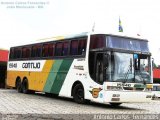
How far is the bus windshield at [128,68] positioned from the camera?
59.9ft

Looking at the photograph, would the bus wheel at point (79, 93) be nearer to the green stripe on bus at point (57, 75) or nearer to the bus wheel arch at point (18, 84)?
the green stripe on bus at point (57, 75)

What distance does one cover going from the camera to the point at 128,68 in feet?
61.3

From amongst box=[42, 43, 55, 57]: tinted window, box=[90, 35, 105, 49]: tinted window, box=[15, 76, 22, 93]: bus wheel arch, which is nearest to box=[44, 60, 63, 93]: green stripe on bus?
box=[42, 43, 55, 57]: tinted window

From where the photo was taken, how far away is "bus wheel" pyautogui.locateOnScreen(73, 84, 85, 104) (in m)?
20.0

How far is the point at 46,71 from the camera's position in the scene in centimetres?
2392

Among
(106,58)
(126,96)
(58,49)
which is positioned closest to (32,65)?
(58,49)

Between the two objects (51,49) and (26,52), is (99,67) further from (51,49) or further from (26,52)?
(26,52)

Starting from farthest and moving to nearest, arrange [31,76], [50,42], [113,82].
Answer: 1. [31,76]
2. [50,42]
3. [113,82]

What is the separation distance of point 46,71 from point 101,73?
6.06 m

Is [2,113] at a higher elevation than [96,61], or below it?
below

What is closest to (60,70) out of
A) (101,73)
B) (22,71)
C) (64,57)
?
(64,57)

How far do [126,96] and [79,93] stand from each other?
2.75 metres

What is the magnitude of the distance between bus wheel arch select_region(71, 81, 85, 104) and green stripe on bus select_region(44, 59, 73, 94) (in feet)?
3.85

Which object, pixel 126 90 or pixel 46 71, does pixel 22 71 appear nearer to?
pixel 46 71
